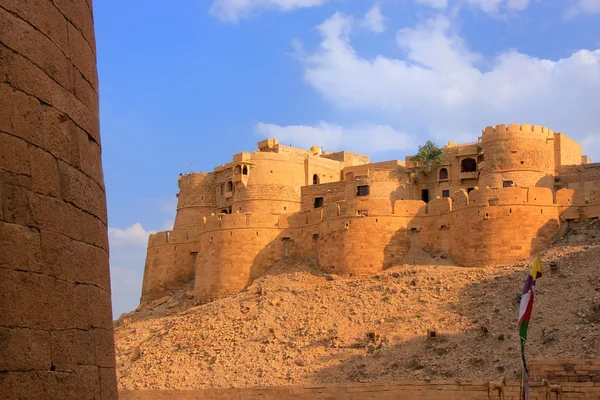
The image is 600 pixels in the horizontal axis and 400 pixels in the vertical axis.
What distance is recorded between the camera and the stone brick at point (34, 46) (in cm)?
480

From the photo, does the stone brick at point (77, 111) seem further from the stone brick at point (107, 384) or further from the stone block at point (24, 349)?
the stone brick at point (107, 384)

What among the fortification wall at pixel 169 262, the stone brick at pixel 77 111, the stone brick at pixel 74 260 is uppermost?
the stone brick at pixel 77 111

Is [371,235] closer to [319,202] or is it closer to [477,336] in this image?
[319,202]

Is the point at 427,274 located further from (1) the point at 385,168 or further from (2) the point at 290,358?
(1) the point at 385,168

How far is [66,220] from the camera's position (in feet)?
17.4

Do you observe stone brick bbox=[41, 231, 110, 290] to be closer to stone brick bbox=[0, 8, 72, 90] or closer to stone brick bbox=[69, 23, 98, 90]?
stone brick bbox=[0, 8, 72, 90]

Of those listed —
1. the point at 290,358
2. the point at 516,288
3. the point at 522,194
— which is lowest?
the point at 290,358

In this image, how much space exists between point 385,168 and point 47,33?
94.4 feet

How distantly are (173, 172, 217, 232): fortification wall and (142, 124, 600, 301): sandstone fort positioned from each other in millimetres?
48

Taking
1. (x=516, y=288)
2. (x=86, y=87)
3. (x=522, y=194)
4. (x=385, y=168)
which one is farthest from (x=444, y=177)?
(x=86, y=87)

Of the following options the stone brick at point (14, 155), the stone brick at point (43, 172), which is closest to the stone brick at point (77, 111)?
the stone brick at point (43, 172)

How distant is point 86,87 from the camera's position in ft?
19.2

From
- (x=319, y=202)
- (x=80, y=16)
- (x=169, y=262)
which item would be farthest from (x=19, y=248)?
(x=169, y=262)

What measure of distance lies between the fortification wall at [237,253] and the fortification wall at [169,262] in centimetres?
265
